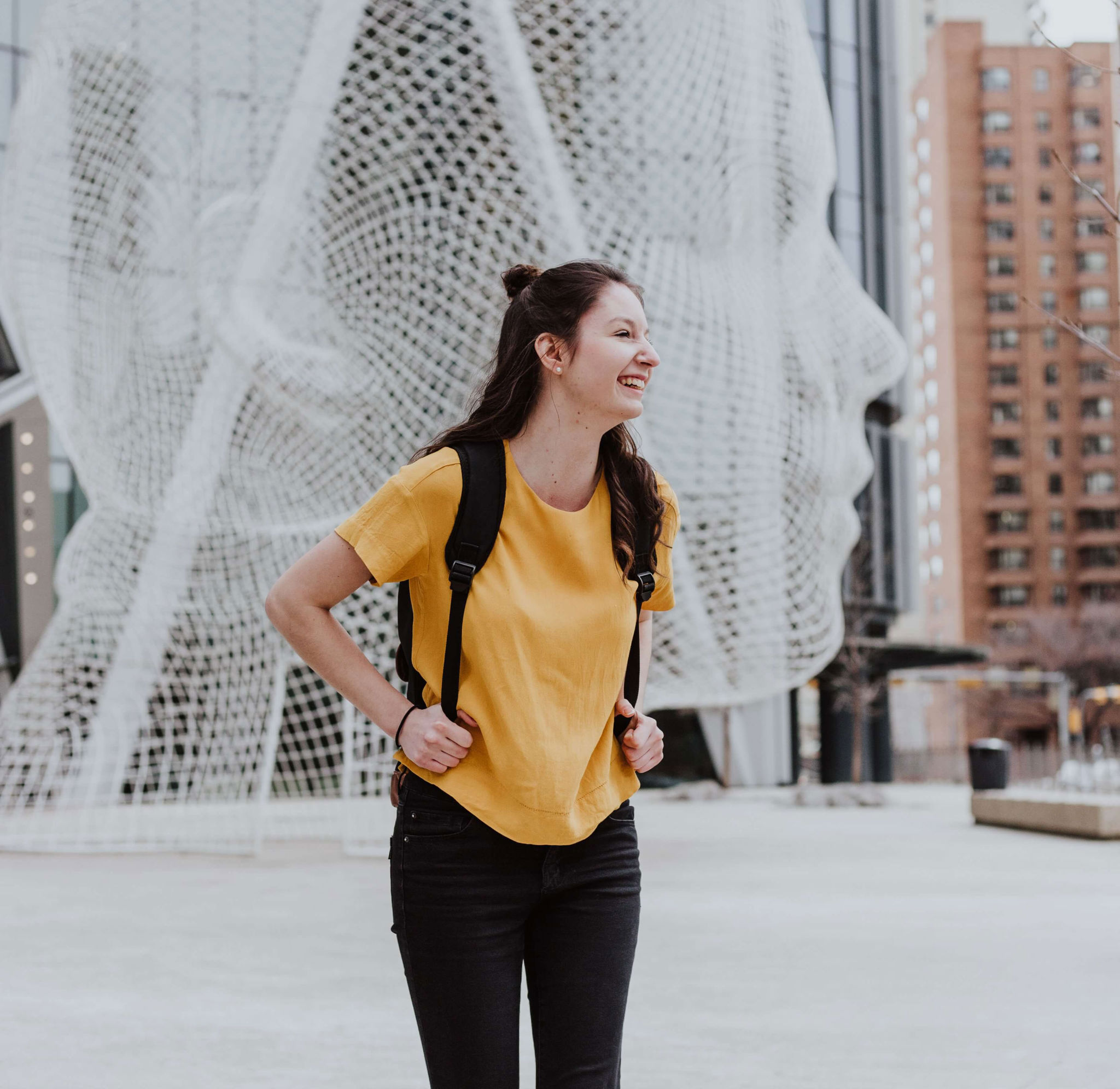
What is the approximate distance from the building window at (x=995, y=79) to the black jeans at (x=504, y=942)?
10290 centimetres

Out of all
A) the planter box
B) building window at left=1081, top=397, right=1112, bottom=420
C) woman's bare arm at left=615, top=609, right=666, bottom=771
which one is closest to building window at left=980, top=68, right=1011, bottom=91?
building window at left=1081, top=397, right=1112, bottom=420

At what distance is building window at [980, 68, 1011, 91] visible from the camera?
96.9 m

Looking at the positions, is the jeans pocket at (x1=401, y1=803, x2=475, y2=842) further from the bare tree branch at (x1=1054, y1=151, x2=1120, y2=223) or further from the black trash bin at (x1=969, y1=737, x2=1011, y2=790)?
the black trash bin at (x1=969, y1=737, x2=1011, y2=790)

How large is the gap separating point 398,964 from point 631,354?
521 centimetres

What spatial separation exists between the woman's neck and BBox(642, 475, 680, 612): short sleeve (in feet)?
0.48

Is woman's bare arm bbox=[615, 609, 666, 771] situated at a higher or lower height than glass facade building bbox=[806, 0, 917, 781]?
lower

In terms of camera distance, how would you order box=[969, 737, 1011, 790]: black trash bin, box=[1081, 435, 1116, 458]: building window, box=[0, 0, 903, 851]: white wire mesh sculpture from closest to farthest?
1. box=[0, 0, 903, 851]: white wire mesh sculpture
2. box=[969, 737, 1011, 790]: black trash bin
3. box=[1081, 435, 1116, 458]: building window

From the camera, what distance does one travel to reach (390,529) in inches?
83.7

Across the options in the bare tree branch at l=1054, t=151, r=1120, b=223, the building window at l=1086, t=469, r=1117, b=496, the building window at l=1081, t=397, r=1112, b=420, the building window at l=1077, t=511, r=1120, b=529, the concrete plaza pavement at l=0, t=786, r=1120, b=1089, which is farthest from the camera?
the building window at l=1081, t=397, r=1112, b=420

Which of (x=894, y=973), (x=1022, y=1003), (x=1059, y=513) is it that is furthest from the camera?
(x=1059, y=513)

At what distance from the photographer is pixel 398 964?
22.5ft

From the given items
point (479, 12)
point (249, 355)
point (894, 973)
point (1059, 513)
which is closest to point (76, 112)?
point (249, 355)

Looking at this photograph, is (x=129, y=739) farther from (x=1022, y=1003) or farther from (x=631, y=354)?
(x=631, y=354)

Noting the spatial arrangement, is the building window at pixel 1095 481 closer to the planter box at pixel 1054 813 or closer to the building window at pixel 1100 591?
the building window at pixel 1100 591
